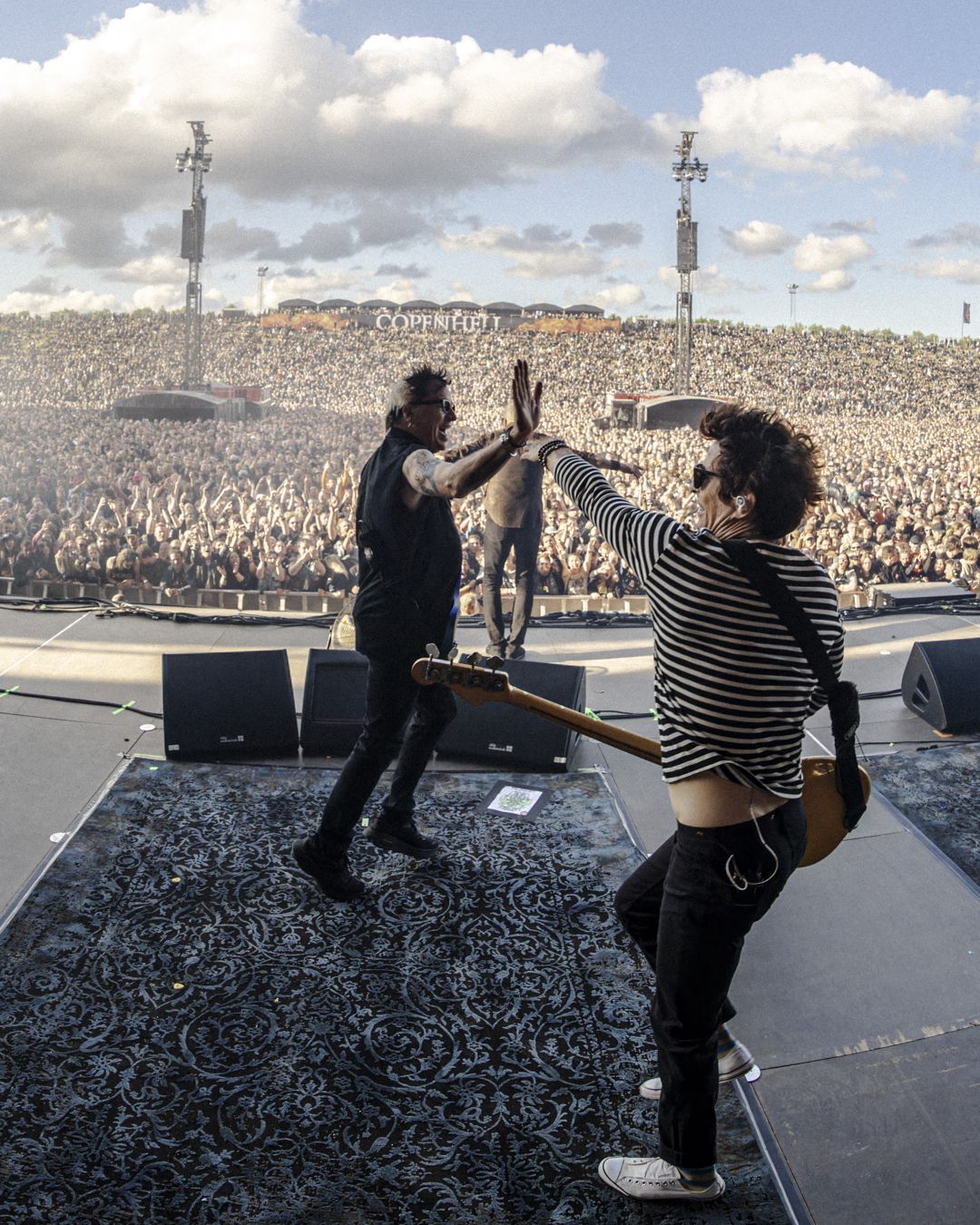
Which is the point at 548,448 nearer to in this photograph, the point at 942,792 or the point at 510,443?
the point at 510,443

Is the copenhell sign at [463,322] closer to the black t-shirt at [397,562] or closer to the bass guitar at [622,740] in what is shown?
the black t-shirt at [397,562]

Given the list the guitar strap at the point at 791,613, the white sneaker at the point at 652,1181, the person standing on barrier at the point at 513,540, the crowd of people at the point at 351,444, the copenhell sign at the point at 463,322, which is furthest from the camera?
the copenhell sign at the point at 463,322

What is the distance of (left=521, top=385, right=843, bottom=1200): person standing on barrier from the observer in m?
1.42

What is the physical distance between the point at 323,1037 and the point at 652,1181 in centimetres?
78

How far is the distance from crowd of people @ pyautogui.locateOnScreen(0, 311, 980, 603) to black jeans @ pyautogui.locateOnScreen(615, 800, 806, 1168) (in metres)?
4.78

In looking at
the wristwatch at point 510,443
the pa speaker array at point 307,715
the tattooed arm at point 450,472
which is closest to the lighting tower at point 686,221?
the pa speaker array at point 307,715

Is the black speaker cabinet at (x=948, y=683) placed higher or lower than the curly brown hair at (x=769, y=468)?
lower

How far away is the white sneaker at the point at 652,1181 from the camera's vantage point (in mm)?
1716

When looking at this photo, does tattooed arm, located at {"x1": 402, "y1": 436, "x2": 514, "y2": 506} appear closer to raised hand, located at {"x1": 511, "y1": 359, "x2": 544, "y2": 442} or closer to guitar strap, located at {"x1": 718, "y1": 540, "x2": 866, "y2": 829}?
raised hand, located at {"x1": 511, "y1": 359, "x2": 544, "y2": 442}

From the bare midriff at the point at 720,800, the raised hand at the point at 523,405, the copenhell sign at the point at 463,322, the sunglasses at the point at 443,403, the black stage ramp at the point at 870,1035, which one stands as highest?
the copenhell sign at the point at 463,322

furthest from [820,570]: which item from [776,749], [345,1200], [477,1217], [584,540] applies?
[584,540]

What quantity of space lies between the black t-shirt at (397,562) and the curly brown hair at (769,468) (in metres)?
1.15

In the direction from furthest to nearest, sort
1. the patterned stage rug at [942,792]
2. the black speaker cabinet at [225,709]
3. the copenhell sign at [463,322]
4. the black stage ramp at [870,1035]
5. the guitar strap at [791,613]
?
the copenhell sign at [463,322], the black speaker cabinet at [225,709], the patterned stage rug at [942,792], the black stage ramp at [870,1035], the guitar strap at [791,613]

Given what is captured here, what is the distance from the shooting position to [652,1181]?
1730 millimetres
